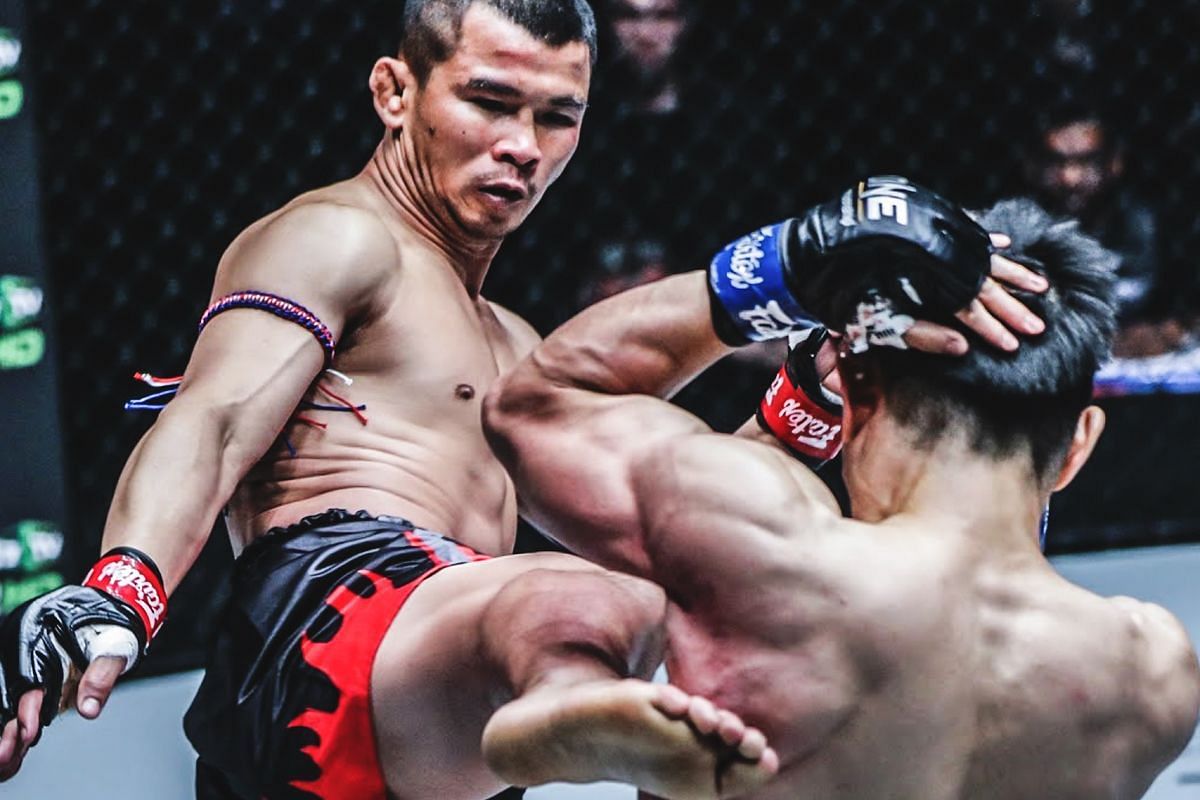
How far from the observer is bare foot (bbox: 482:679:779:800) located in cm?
104

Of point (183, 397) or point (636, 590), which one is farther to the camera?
point (183, 397)

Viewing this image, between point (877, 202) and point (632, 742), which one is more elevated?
point (877, 202)

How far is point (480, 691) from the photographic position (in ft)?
4.62

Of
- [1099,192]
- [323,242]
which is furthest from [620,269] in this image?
[323,242]

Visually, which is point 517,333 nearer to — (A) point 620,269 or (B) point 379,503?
(B) point 379,503

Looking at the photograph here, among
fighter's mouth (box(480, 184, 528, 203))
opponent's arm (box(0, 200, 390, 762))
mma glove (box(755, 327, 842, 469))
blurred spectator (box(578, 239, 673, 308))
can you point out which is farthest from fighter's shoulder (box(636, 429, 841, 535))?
blurred spectator (box(578, 239, 673, 308))

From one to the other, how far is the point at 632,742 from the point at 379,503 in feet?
2.36

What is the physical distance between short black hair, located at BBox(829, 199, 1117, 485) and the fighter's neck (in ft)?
2.43

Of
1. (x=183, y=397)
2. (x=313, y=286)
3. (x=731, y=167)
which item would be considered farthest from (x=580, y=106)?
(x=731, y=167)

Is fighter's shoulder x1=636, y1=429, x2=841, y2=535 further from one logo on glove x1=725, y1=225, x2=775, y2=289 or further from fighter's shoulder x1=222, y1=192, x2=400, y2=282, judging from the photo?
fighter's shoulder x1=222, y1=192, x2=400, y2=282

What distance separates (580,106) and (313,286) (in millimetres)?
372

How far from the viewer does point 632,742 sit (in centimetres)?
105

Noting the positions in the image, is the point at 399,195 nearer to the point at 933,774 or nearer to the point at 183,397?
the point at 183,397

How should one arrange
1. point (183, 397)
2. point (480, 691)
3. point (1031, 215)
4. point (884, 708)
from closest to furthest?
1. point (884, 708)
2. point (1031, 215)
3. point (480, 691)
4. point (183, 397)
